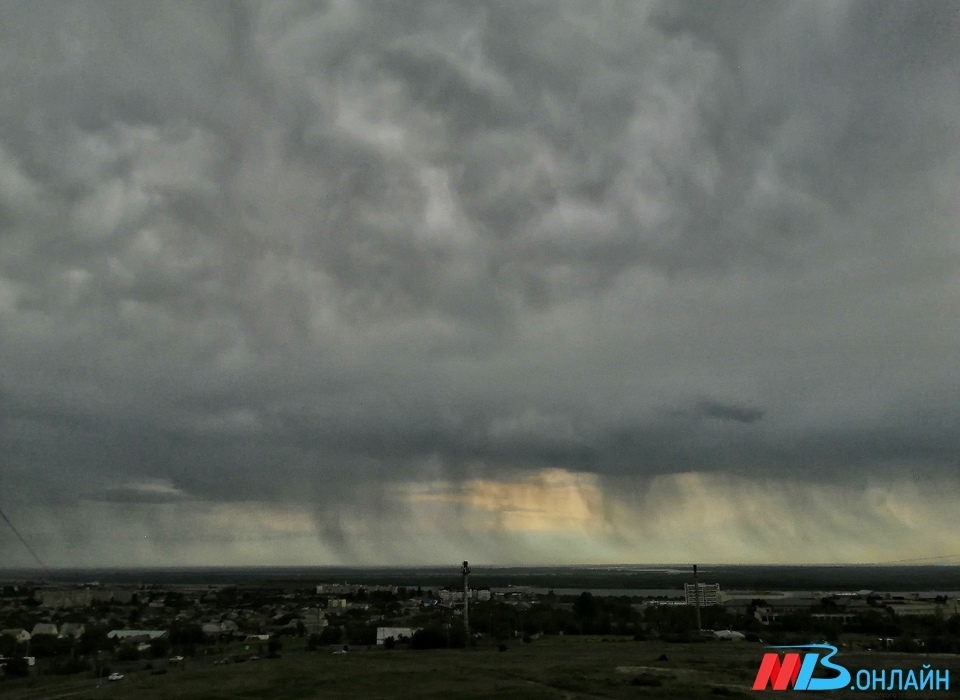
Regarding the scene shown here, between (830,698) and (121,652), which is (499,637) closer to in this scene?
(121,652)

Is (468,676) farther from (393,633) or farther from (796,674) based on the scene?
(393,633)

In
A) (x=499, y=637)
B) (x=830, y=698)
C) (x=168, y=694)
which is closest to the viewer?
(x=830, y=698)

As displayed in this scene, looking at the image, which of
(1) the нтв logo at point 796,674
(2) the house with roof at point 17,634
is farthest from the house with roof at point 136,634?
(1) the нтв logo at point 796,674

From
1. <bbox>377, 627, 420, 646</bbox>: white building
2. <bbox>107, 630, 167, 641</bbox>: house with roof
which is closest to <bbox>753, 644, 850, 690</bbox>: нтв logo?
<bbox>377, 627, 420, 646</bbox>: white building

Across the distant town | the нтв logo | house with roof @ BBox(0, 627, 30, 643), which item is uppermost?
house with roof @ BBox(0, 627, 30, 643)

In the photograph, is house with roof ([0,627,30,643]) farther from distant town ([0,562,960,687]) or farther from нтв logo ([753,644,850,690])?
нтв logo ([753,644,850,690])

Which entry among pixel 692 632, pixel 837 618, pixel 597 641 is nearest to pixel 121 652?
Result: pixel 597 641
